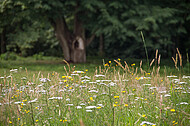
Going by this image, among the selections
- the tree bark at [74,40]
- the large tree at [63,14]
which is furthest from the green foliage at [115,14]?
the tree bark at [74,40]

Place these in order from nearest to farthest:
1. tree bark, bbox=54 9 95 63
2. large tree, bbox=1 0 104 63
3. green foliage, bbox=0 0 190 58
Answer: large tree, bbox=1 0 104 63, green foliage, bbox=0 0 190 58, tree bark, bbox=54 9 95 63

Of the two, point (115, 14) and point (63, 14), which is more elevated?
point (63, 14)

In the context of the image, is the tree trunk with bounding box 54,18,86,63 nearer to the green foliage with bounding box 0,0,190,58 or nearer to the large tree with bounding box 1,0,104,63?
the large tree with bounding box 1,0,104,63

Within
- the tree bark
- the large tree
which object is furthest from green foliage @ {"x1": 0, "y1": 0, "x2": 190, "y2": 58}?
the tree bark

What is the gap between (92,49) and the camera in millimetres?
27562

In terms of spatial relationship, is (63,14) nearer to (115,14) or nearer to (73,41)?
(73,41)

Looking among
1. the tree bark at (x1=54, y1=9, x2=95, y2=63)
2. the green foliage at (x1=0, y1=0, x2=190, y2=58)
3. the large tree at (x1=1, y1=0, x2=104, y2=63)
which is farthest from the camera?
the tree bark at (x1=54, y1=9, x2=95, y2=63)

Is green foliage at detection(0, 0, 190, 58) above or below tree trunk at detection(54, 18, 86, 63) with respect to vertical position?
above

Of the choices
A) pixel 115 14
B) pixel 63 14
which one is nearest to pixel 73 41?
pixel 63 14

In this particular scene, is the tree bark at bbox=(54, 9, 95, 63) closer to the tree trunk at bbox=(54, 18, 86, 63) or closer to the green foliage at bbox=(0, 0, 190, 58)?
the tree trunk at bbox=(54, 18, 86, 63)

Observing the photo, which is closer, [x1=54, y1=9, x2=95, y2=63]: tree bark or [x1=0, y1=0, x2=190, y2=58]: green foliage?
[x1=0, y1=0, x2=190, y2=58]: green foliage

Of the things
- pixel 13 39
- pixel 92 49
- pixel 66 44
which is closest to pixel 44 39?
pixel 13 39

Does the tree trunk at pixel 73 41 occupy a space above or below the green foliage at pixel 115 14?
below

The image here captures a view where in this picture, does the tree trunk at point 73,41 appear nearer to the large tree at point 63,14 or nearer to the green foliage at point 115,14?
the large tree at point 63,14
